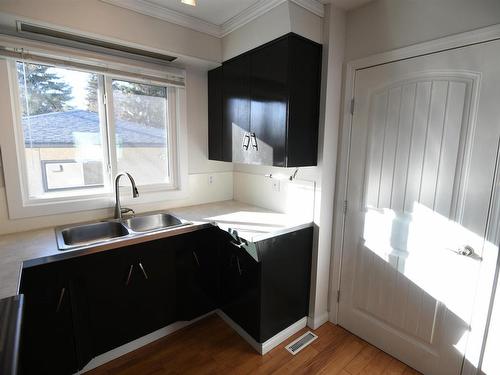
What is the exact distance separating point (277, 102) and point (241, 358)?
69.8 inches

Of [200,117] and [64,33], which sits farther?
[200,117]

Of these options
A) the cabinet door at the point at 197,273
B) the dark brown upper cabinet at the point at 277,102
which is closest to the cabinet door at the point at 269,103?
the dark brown upper cabinet at the point at 277,102

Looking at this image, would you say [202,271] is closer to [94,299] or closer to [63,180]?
[94,299]

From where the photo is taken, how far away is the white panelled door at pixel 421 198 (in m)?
1.36

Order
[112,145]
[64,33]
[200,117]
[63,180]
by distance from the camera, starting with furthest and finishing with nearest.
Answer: [200,117] < [112,145] < [63,180] < [64,33]

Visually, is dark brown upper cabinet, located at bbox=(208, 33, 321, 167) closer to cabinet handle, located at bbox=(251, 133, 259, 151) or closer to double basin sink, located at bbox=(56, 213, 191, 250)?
cabinet handle, located at bbox=(251, 133, 259, 151)

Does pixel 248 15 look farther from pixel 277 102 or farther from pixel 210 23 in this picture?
pixel 277 102

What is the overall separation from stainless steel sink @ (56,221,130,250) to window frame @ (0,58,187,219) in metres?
0.17

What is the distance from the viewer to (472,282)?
142 cm

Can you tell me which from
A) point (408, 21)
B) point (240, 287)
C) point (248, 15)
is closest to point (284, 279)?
point (240, 287)

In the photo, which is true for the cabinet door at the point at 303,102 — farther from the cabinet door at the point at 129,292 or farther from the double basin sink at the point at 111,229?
the cabinet door at the point at 129,292

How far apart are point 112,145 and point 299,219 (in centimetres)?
162

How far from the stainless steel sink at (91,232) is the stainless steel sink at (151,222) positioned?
112 mm

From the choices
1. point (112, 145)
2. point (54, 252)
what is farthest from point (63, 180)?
point (54, 252)
